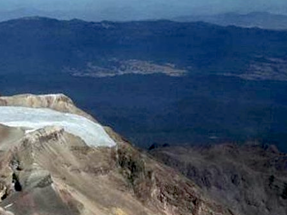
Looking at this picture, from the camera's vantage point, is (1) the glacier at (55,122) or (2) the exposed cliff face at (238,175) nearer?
(1) the glacier at (55,122)

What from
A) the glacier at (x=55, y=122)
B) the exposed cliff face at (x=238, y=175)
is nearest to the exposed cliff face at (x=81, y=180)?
the glacier at (x=55, y=122)

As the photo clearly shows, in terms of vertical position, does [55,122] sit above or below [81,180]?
above

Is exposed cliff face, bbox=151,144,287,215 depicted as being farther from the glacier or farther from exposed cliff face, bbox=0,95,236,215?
exposed cliff face, bbox=0,95,236,215

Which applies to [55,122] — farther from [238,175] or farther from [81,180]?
[238,175]

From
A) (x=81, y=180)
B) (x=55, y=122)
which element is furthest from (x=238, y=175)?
(x=81, y=180)

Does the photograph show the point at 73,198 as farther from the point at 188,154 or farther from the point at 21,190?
the point at 188,154

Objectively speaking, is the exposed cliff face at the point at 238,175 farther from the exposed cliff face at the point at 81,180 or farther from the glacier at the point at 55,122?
the exposed cliff face at the point at 81,180
